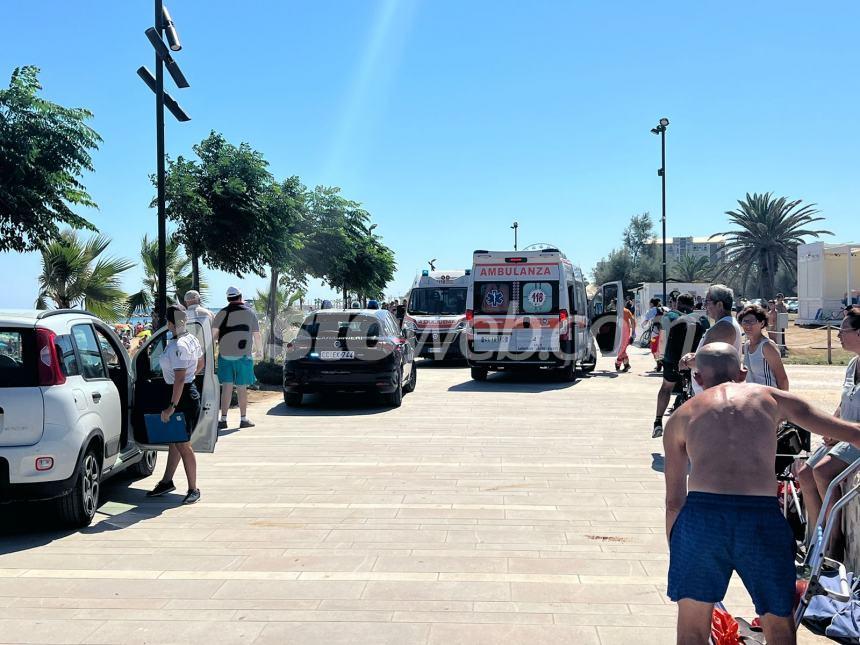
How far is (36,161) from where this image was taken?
12406mm

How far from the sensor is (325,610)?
437 cm

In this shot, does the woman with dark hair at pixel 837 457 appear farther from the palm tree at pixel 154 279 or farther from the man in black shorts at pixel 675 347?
the palm tree at pixel 154 279

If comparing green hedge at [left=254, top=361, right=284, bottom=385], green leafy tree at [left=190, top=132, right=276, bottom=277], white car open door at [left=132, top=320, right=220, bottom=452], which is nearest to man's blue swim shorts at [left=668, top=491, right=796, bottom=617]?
white car open door at [left=132, top=320, right=220, bottom=452]

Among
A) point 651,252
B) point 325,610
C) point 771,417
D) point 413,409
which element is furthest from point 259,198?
point 651,252

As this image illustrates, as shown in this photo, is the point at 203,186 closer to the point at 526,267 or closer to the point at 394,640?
the point at 526,267

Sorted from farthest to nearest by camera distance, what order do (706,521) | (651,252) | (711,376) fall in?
(651,252)
(711,376)
(706,521)

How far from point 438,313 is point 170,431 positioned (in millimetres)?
15812

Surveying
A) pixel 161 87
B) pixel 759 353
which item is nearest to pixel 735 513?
pixel 759 353

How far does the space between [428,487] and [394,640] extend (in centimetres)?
342

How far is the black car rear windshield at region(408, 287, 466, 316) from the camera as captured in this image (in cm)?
2230

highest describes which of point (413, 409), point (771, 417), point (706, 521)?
point (771, 417)

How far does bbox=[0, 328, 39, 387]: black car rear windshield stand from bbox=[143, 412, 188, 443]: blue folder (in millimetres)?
1270

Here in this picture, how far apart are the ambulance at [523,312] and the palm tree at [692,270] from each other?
58.6 meters

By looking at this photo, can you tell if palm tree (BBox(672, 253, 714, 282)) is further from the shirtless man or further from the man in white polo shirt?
the shirtless man
